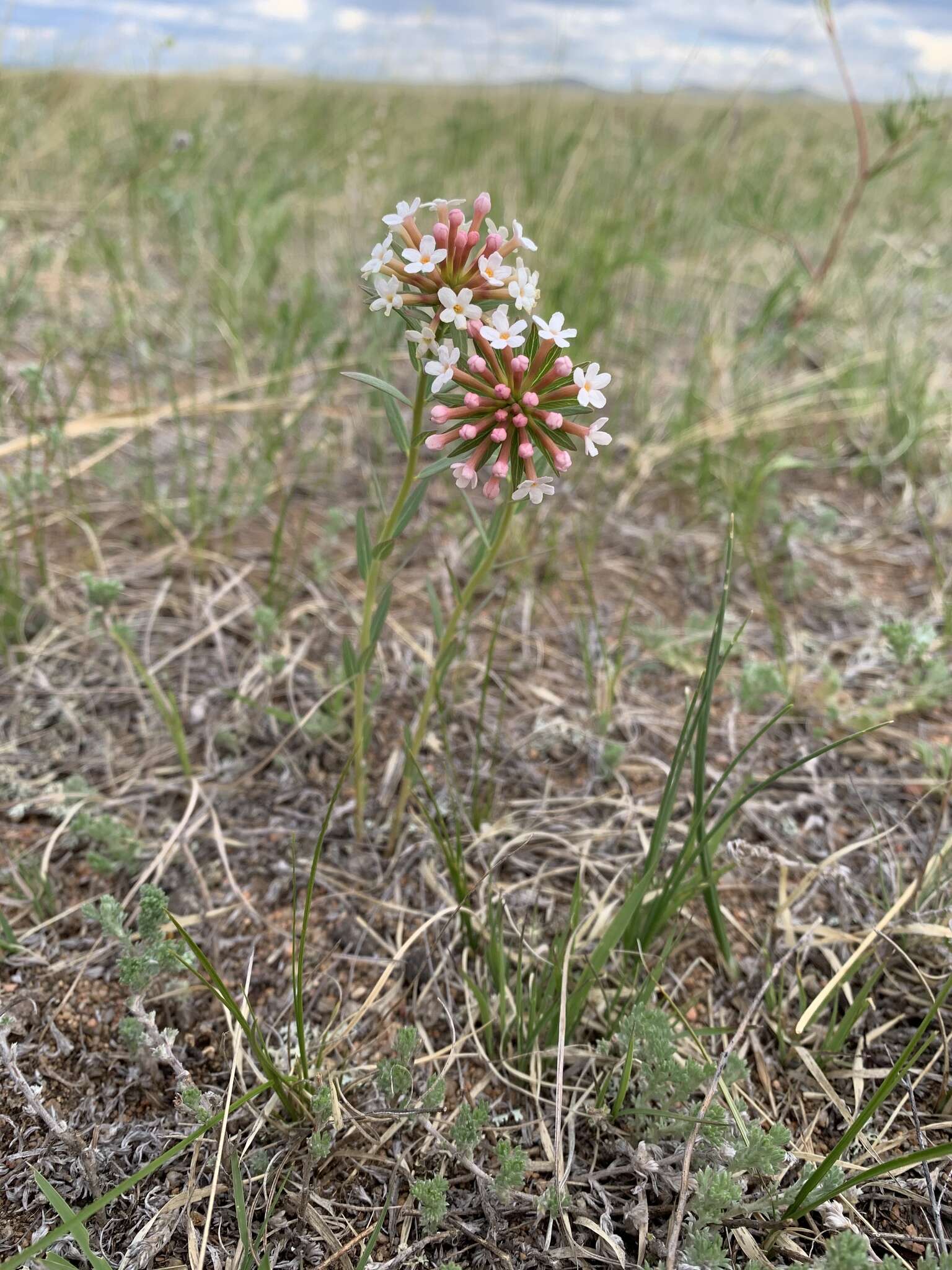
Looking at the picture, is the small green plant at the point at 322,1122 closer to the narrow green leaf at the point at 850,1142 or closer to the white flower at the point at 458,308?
the narrow green leaf at the point at 850,1142

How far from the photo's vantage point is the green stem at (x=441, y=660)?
1658 mm

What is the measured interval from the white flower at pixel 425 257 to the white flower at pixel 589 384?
1.05 ft

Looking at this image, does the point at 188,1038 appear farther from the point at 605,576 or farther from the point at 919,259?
the point at 919,259

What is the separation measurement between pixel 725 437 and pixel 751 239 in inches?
83.8

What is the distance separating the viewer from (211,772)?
2.30 m

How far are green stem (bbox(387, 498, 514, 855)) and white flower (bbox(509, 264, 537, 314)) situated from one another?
0.35 meters

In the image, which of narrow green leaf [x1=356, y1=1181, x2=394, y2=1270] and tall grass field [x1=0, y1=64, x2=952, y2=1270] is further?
tall grass field [x1=0, y1=64, x2=952, y2=1270]

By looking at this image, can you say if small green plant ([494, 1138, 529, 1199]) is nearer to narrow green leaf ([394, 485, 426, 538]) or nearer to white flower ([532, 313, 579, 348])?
narrow green leaf ([394, 485, 426, 538])

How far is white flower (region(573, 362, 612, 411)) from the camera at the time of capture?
144 cm

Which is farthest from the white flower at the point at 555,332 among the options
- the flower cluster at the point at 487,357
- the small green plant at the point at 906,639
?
the small green plant at the point at 906,639

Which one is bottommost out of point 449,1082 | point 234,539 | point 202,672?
point 449,1082

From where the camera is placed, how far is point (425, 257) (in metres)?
1.49

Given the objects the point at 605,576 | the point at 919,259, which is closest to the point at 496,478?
the point at 605,576

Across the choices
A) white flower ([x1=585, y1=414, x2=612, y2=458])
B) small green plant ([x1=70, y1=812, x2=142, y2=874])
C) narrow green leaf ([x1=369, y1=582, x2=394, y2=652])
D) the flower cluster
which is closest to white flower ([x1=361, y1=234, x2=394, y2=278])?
the flower cluster
